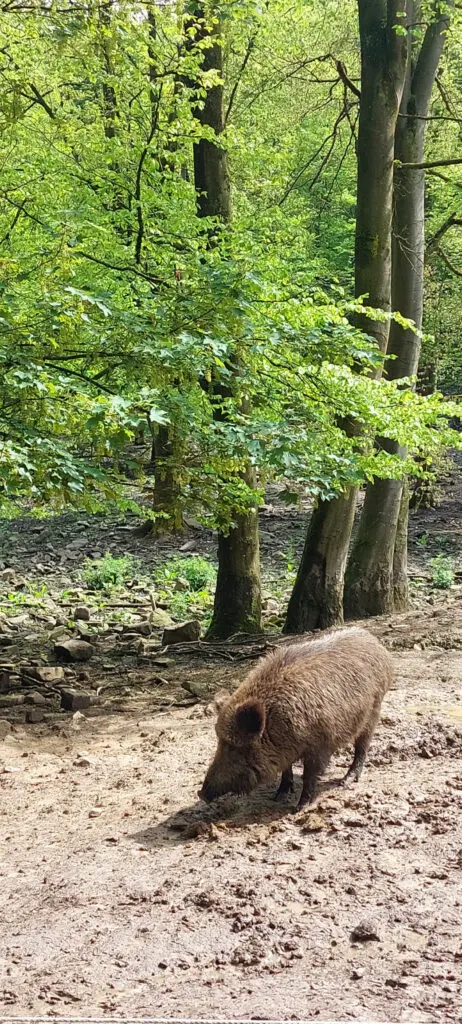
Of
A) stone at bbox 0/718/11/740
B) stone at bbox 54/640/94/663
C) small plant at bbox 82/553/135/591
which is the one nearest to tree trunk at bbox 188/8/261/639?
stone at bbox 54/640/94/663

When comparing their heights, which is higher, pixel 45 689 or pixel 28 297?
pixel 28 297

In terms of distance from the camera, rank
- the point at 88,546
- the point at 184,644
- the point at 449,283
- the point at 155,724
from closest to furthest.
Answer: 1. the point at 155,724
2. the point at 184,644
3. the point at 88,546
4. the point at 449,283

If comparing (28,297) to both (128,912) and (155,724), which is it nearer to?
(155,724)

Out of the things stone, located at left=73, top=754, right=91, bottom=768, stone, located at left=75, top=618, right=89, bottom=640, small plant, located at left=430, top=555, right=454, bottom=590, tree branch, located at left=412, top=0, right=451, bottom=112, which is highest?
tree branch, located at left=412, top=0, right=451, bottom=112

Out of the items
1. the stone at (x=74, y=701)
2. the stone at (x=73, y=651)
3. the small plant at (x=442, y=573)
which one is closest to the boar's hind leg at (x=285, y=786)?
the stone at (x=74, y=701)

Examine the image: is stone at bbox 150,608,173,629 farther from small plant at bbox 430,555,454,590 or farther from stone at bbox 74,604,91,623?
small plant at bbox 430,555,454,590

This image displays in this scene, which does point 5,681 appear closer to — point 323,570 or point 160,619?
point 323,570

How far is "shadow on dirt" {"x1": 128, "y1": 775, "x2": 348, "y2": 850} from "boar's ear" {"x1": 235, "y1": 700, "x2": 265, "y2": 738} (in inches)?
19.0

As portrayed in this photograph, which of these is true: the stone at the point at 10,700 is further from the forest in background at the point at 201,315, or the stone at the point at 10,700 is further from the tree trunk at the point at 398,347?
the tree trunk at the point at 398,347

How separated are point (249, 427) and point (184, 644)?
428 centimetres

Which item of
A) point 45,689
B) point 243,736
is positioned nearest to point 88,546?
point 45,689

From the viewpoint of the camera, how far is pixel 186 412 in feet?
23.3

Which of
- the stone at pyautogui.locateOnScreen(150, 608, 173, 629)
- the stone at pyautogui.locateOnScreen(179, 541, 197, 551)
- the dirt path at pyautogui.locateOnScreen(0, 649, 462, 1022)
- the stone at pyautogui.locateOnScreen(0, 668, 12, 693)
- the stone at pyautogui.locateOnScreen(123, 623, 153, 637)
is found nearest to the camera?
the dirt path at pyautogui.locateOnScreen(0, 649, 462, 1022)

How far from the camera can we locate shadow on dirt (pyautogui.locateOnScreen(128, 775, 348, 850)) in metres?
4.81
